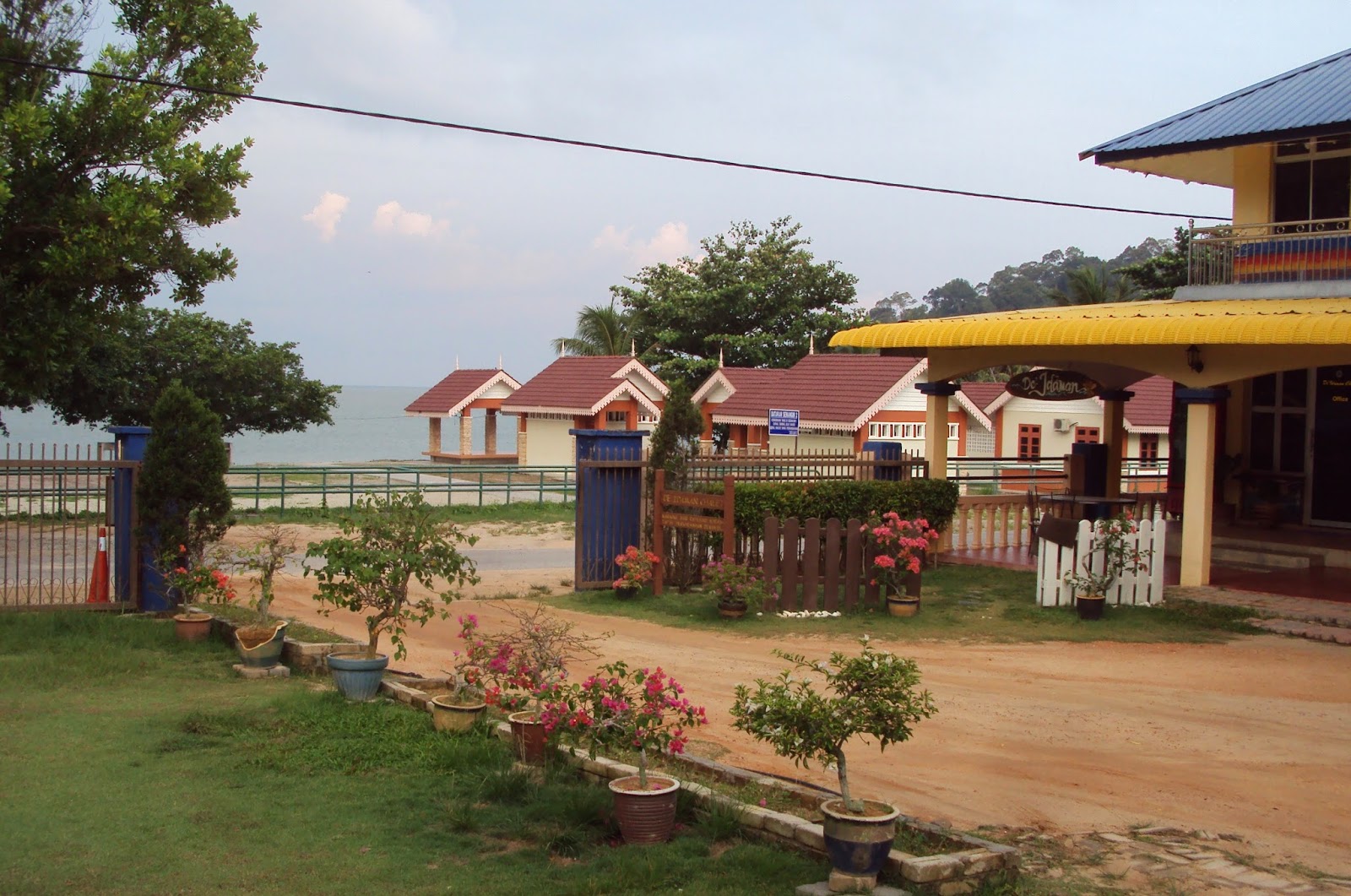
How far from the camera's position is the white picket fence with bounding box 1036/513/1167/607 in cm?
1462

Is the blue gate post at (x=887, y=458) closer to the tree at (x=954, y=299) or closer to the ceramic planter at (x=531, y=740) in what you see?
the ceramic planter at (x=531, y=740)

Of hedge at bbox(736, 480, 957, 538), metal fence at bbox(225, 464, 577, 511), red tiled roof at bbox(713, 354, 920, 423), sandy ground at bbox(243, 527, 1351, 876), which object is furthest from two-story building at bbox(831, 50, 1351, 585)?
red tiled roof at bbox(713, 354, 920, 423)

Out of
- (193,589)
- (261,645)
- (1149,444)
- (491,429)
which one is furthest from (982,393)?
(261,645)

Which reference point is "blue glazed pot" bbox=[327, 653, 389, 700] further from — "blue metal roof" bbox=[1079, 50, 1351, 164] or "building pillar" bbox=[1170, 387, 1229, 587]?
"blue metal roof" bbox=[1079, 50, 1351, 164]

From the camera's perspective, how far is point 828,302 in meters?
52.2

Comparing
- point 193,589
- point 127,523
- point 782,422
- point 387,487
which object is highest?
point 782,422

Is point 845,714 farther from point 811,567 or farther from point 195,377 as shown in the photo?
point 195,377

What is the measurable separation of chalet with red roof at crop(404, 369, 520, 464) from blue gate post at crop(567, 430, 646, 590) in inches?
1399

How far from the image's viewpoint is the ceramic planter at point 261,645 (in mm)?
10844

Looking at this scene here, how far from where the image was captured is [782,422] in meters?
25.4

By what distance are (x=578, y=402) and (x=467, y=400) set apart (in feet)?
36.2

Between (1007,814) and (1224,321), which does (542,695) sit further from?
(1224,321)

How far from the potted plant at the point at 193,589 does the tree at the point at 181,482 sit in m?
0.21

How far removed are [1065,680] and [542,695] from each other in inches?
229
